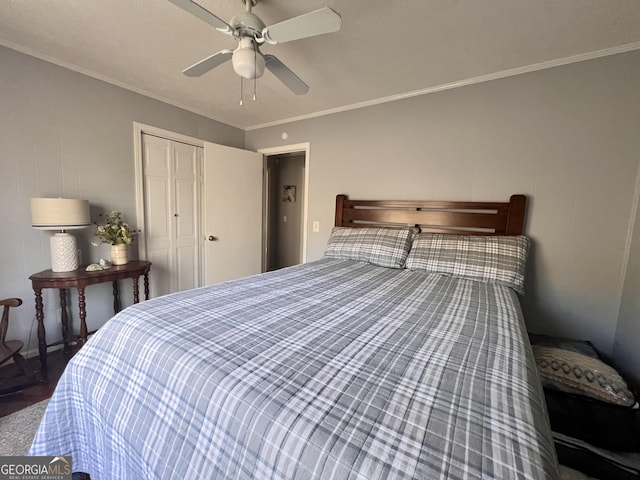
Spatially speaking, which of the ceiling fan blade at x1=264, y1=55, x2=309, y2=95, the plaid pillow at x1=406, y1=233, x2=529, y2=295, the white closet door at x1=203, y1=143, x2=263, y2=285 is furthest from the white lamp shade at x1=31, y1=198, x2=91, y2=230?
the plaid pillow at x1=406, y1=233, x2=529, y2=295

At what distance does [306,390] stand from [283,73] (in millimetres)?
1668

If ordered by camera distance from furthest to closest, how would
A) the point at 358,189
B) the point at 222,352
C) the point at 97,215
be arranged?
the point at 358,189 < the point at 97,215 < the point at 222,352

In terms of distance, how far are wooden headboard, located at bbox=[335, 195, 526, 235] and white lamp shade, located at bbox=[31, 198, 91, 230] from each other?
2231 millimetres

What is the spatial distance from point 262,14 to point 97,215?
218cm

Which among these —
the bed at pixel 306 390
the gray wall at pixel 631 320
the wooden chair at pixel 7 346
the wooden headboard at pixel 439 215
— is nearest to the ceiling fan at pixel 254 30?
the bed at pixel 306 390

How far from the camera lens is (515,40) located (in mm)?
1646

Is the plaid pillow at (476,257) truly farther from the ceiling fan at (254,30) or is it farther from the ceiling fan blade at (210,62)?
the ceiling fan blade at (210,62)

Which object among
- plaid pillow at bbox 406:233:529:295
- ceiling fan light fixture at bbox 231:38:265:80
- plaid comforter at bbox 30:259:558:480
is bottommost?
plaid comforter at bbox 30:259:558:480

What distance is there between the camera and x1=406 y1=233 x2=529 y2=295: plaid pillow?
5.82 feet

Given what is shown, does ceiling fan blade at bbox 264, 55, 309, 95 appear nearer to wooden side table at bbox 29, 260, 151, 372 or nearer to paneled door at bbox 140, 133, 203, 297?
paneled door at bbox 140, 133, 203, 297

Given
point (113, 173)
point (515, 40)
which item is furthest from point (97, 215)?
point (515, 40)

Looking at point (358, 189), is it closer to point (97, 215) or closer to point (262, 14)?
point (262, 14)

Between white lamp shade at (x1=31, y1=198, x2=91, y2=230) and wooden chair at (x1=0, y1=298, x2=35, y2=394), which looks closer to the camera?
wooden chair at (x1=0, y1=298, x2=35, y2=394)

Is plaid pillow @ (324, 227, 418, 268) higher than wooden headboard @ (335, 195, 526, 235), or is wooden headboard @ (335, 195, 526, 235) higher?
wooden headboard @ (335, 195, 526, 235)
